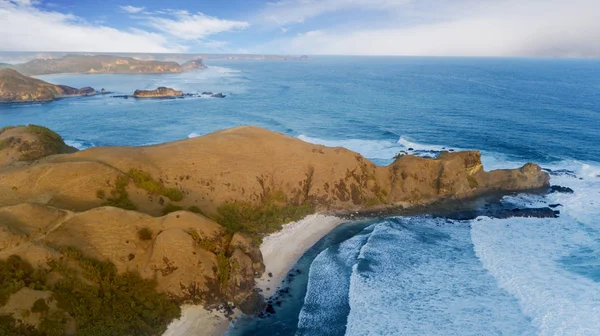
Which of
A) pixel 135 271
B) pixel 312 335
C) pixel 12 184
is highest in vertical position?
pixel 12 184

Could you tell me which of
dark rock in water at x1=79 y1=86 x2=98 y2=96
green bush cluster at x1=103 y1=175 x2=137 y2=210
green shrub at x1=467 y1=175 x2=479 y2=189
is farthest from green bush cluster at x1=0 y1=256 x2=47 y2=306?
dark rock in water at x1=79 y1=86 x2=98 y2=96

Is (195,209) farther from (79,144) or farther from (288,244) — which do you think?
(79,144)

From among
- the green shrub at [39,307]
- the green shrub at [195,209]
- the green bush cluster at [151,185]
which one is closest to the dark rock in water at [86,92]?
the green bush cluster at [151,185]

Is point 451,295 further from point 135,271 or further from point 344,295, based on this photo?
point 135,271

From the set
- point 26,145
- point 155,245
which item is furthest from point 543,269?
point 26,145

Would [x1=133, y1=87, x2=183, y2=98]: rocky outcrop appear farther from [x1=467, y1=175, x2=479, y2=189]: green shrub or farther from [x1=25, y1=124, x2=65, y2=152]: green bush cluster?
[x1=467, y1=175, x2=479, y2=189]: green shrub

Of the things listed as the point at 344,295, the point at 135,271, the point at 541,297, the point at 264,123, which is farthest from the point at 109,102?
the point at 541,297

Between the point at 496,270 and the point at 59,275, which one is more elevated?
the point at 59,275
